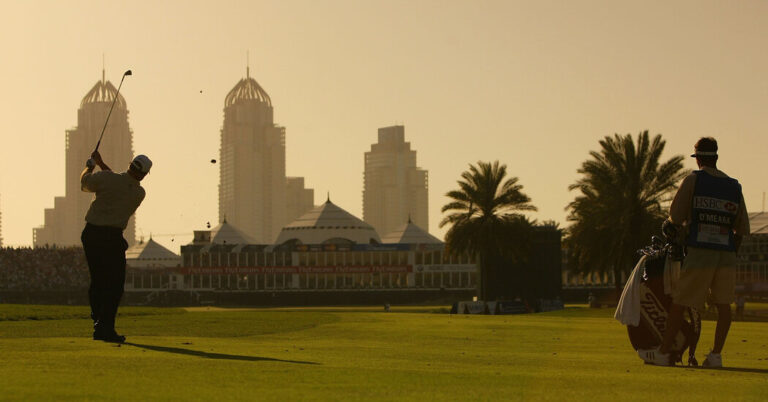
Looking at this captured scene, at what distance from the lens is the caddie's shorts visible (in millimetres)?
11422

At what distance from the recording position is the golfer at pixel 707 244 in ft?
37.5

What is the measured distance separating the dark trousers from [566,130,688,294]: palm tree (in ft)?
166

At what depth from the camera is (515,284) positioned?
82.9 m

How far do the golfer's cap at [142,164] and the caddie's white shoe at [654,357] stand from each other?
18.7 ft

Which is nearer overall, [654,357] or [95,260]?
[654,357]

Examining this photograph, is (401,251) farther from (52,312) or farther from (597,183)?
(52,312)

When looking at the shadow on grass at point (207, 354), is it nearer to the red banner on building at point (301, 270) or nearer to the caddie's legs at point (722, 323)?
the caddie's legs at point (722, 323)

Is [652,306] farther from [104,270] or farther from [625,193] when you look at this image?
[625,193]

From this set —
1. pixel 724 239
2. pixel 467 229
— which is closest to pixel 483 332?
pixel 724 239

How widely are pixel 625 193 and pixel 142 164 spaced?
170 feet

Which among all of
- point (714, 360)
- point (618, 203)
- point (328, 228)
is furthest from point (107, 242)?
point (328, 228)

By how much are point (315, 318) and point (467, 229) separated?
4847 cm

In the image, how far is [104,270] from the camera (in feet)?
44.0

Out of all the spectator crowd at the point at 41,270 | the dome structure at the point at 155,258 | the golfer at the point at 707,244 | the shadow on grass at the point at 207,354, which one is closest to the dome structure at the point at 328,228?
the dome structure at the point at 155,258
